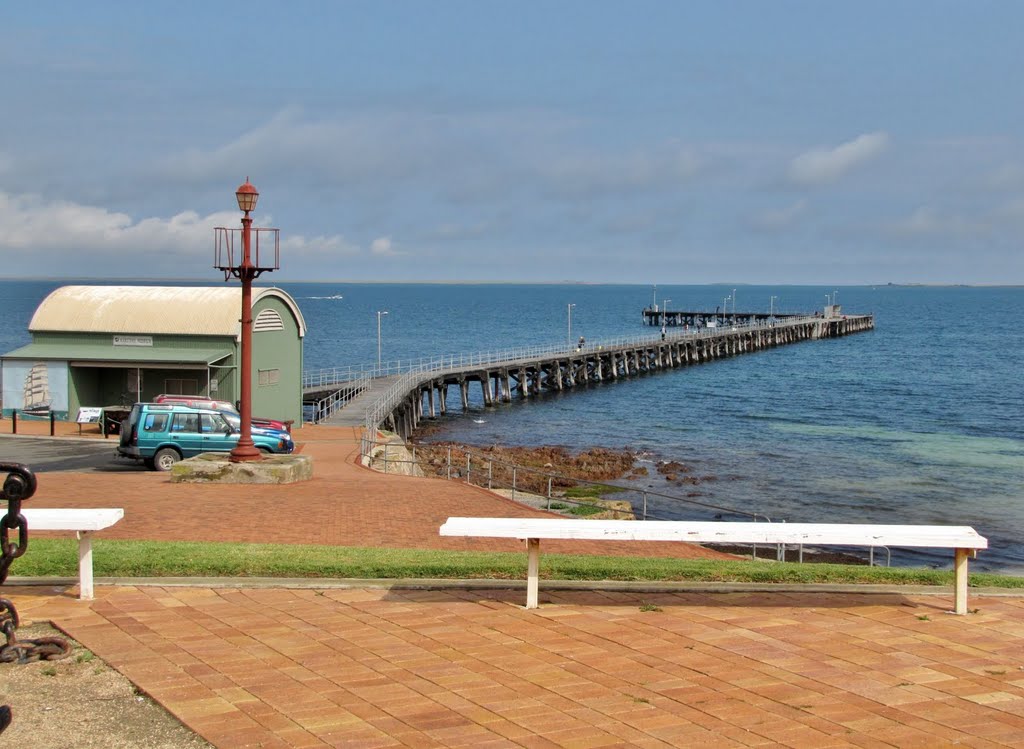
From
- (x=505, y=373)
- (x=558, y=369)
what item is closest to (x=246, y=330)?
(x=505, y=373)

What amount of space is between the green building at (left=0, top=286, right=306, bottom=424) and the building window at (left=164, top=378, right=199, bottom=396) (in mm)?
30

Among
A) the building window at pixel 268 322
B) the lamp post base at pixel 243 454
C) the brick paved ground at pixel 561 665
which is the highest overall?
the building window at pixel 268 322

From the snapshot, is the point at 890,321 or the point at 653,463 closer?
the point at 653,463

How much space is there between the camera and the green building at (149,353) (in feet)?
106

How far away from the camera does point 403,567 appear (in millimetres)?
10570

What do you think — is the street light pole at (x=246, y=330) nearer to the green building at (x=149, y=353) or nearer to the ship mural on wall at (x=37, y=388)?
the green building at (x=149, y=353)

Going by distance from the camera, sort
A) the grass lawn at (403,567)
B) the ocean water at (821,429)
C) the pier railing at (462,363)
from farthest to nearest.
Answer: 1. the pier railing at (462,363)
2. the ocean water at (821,429)
3. the grass lawn at (403,567)

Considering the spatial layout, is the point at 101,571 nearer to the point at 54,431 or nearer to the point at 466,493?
the point at 466,493

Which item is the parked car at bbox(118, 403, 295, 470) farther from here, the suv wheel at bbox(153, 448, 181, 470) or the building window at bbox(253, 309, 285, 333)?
the building window at bbox(253, 309, 285, 333)

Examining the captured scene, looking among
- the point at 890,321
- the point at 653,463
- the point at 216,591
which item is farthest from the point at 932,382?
the point at 890,321

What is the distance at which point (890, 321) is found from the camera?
6993 inches

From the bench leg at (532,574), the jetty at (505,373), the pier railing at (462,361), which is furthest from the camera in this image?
the pier railing at (462,361)

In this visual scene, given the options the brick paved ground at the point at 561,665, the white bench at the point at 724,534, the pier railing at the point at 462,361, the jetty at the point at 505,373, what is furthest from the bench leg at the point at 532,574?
the pier railing at the point at 462,361

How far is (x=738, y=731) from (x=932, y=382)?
75688mm
